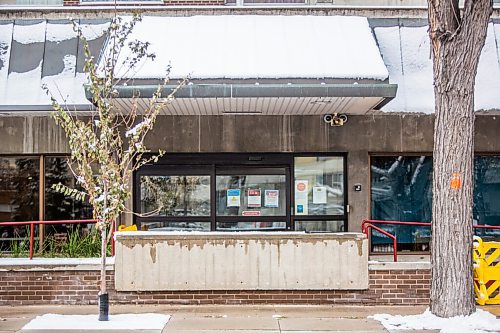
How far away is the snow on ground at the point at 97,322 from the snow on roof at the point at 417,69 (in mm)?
6130

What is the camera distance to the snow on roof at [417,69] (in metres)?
13.3

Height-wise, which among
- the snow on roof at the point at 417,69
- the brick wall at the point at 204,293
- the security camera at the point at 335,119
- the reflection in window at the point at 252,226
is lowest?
the brick wall at the point at 204,293

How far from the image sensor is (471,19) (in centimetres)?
994

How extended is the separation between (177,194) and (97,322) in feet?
16.8

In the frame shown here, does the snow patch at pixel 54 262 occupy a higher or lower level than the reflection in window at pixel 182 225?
lower

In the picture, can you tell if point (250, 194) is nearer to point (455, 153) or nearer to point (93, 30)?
point (93, 30)

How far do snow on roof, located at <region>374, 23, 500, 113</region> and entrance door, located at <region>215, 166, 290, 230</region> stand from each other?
280cm

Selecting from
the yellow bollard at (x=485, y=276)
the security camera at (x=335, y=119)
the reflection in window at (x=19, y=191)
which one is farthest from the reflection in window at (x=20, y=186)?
the yellow bollard at (x=485, y=276)

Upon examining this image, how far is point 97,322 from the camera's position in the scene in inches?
390

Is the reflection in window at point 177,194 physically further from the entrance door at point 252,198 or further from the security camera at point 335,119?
the security camera at point 335,119

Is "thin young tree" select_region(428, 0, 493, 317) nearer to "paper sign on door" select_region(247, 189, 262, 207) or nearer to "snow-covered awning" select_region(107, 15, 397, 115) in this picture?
"snow-covered awning" select_region(107, 15, 397, 115)

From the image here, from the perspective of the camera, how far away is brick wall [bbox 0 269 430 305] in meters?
11.4

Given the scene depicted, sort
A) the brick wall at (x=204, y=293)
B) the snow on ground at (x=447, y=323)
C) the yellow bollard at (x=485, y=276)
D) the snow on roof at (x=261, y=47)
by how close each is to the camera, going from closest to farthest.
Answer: the snow on ground at (x=447, y=323) < the yellow bollard at (x=485, y=276) < the brick wall at (x=204, y=293) < the snow on roof at (x=261, y=47)

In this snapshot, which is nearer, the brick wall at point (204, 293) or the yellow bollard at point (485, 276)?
the yellow bollard at point (485, 276)
